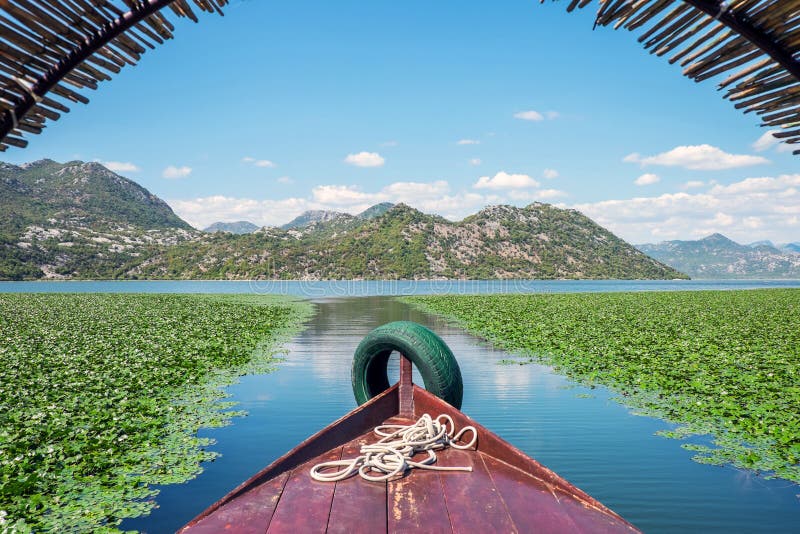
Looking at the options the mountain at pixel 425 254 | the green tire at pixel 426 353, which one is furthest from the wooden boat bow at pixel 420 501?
the mountain at pixel 425 254

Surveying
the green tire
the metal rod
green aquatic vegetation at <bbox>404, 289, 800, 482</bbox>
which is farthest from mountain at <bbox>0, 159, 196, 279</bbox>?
the metal rod

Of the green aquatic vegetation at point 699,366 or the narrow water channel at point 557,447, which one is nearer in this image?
the narrow water channel at point 557,447

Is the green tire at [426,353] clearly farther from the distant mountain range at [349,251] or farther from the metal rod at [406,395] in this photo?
the distant mountain range at [349,251]

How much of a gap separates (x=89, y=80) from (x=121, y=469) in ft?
18.2

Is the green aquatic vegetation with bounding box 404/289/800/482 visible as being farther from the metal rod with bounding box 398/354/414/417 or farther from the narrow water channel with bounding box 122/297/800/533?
the metal rod with bounding box 398/354/414/417

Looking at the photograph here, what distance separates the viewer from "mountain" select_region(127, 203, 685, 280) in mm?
145625

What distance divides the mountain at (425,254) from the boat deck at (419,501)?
454ft

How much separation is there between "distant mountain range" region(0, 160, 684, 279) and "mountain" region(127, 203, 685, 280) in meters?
0.33

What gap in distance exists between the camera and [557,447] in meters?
7.70

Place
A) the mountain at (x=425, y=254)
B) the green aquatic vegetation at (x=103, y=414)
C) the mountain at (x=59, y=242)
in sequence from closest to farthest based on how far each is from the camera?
the green aquatic vegetation at (x=103, y=414) → the mountain at (x=59, y=242) → the mountain at (x=425, y=254)

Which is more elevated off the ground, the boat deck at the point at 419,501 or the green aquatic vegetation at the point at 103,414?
the boat deck at the point at 419,501

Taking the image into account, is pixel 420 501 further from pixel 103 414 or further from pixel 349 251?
pixel 349 251

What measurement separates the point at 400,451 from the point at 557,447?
414cm

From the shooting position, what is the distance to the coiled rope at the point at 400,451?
418 centimetres
